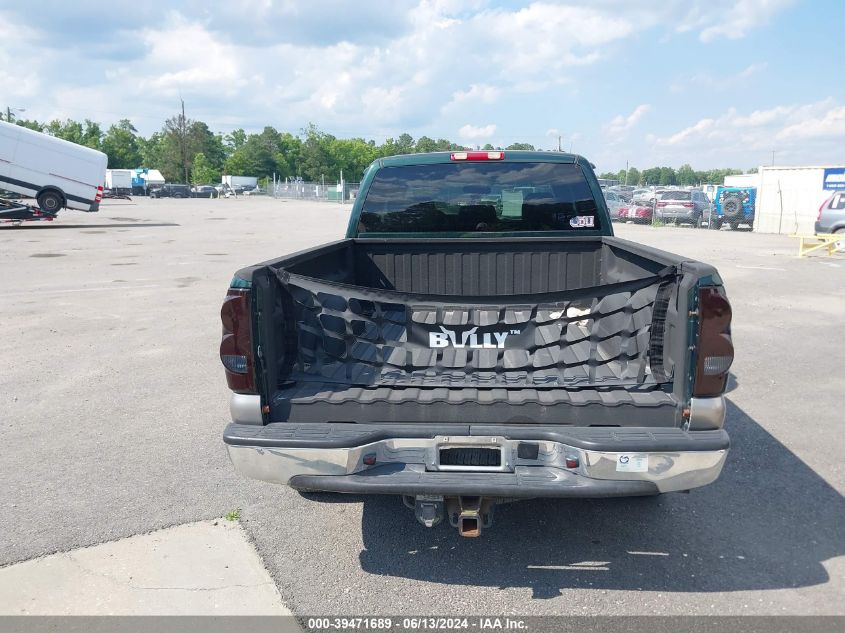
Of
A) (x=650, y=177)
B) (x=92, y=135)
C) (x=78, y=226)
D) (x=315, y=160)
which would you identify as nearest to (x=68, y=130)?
(x=92, y=135)

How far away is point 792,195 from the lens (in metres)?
27.5

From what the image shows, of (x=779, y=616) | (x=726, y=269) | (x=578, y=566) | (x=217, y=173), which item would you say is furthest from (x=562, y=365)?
(x=217, y=173)

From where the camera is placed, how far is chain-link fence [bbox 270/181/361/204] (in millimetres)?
67938

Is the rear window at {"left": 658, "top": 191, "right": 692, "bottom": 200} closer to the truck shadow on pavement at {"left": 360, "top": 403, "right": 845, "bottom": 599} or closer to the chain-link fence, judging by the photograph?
the truck shadow on pavement at {"left": 360, "top": 403, "right": 845, "bottom": 599}

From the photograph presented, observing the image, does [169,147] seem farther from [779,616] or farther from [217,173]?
[779,616]

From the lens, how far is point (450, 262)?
16.9 ft

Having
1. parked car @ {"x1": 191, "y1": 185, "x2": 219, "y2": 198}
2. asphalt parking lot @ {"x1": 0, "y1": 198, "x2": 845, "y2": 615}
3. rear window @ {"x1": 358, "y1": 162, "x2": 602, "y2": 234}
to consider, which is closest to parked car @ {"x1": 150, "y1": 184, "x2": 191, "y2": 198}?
parked car @ {"x1": 191, "y1": 185, "x2": 219, "y2": 198}

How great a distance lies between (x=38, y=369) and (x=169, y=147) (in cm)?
10566

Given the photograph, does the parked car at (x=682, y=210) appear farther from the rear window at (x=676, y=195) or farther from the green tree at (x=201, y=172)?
the green tree at (x=201, y=172)

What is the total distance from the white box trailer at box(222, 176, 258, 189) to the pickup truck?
349ft

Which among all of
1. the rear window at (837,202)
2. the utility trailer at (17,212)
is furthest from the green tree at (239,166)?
the rear window at (837,202)

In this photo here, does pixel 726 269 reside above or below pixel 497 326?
below

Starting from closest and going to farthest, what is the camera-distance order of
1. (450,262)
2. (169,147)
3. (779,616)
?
(779,616) < (450,262) < (169,147)

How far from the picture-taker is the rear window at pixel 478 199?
5188 millimetres
